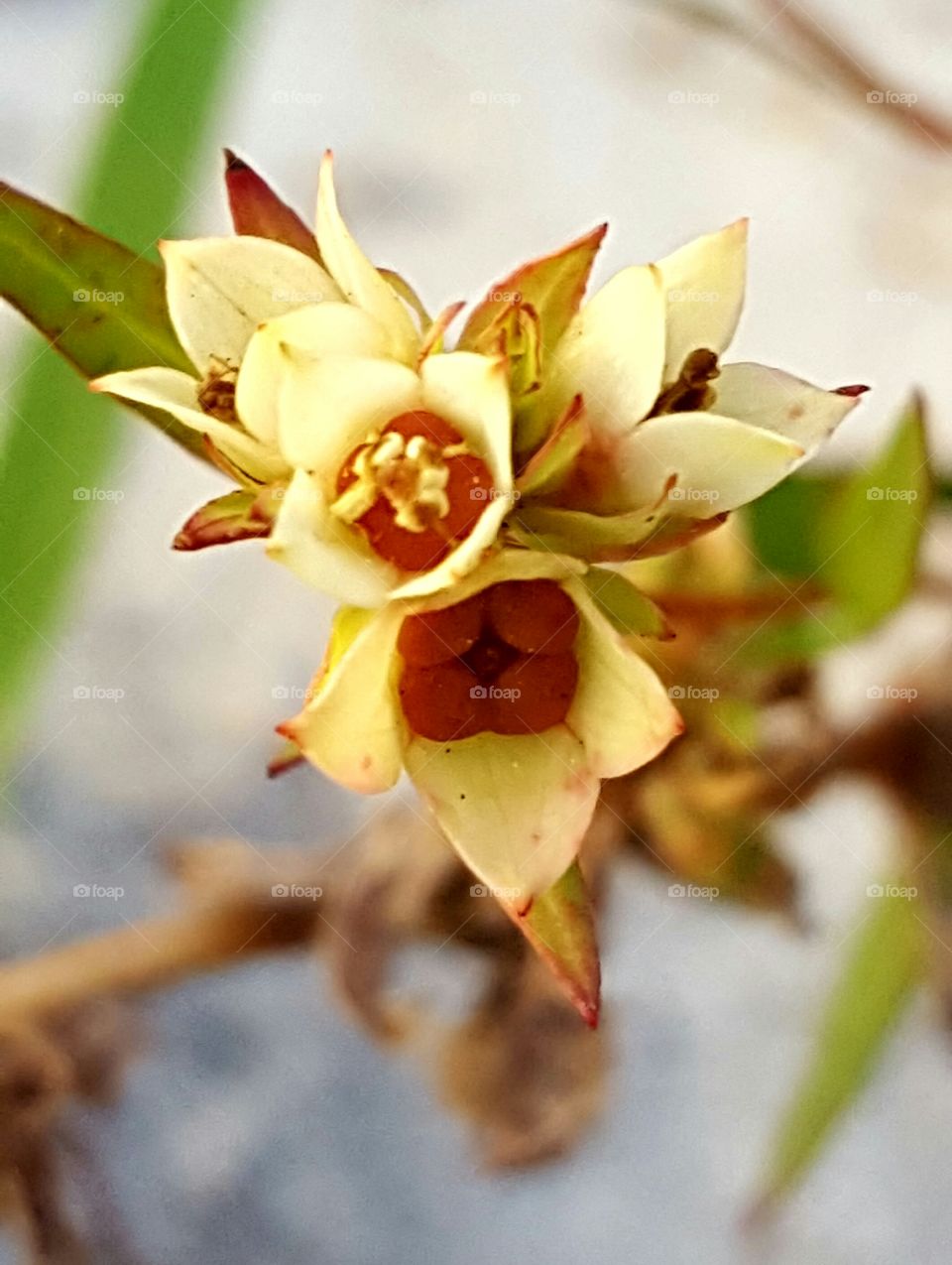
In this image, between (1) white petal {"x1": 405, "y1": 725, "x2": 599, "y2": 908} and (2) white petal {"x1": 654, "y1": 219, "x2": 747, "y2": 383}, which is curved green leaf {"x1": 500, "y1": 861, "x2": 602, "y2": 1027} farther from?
(2) white petal {"x1": 654, "y1": 219, "x2": 747, "y2": 383}

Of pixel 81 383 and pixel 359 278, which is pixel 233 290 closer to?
pixel 359 278

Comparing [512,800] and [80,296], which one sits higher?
[80,296]

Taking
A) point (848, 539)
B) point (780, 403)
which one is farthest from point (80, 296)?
point (848, 539)

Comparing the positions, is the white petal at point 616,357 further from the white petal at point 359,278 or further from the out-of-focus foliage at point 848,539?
the out-of-focus foliage at point 848,539

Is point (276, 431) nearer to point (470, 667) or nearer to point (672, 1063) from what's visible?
point (470, 667)

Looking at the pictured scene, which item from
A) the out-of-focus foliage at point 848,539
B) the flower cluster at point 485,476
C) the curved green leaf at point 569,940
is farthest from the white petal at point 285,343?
the out-of-focus foliage at point 848,539

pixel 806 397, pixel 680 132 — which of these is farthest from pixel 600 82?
pixel 806 397

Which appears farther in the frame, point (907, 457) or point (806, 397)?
point (907, 457)
